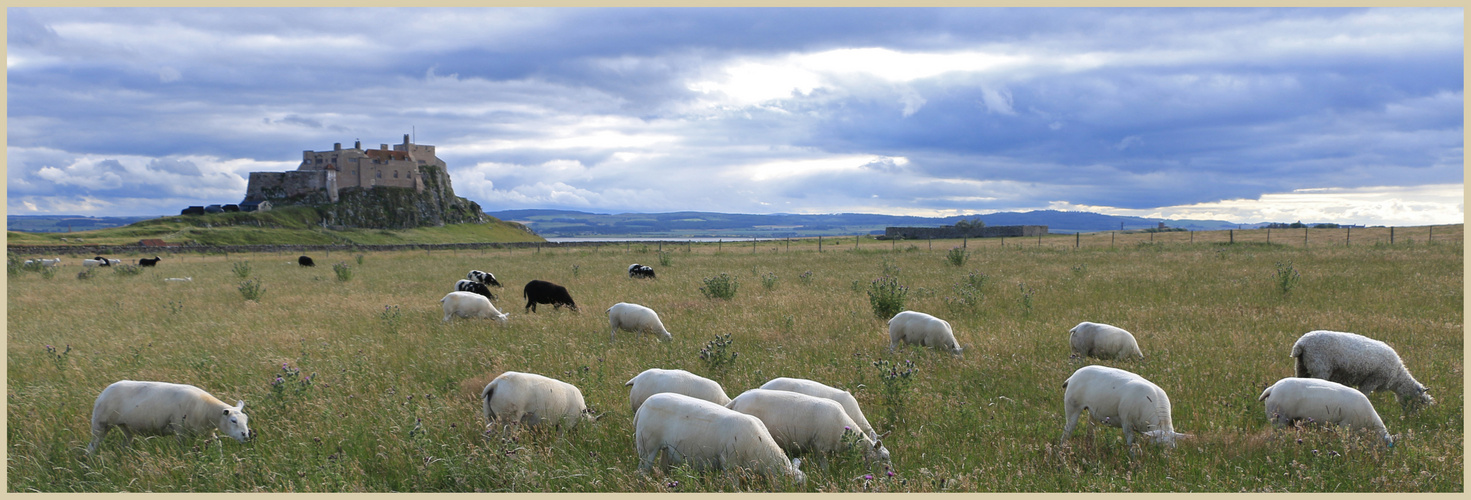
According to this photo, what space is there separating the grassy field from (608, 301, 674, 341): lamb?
0.50 metres

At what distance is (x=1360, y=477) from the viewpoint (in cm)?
557

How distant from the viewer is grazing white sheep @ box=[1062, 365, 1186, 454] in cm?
644

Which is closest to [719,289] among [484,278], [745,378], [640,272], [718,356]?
[718,356]

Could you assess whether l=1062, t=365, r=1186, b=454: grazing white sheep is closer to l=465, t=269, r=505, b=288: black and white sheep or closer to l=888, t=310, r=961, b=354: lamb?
l=888, t=310, r=961, b=354: lamb

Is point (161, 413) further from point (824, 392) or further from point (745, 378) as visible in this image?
point (824, 392)

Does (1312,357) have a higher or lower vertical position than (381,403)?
higher

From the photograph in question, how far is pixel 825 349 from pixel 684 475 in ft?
19.6

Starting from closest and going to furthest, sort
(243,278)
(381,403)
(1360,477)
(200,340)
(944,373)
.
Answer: (1360,477) < (381,403) < (944,373) < (200,340) < (243,278)

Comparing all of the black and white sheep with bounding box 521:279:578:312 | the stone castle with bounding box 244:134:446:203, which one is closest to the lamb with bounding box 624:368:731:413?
the black and white sheep with bounding box 521:279:578:312

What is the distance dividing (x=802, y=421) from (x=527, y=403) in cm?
276

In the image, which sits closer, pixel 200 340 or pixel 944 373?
pixel 944 373

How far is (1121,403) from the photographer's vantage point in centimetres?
664

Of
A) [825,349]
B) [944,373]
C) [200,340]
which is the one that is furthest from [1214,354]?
[200,340]

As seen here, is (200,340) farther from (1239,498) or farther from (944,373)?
(1239,498)
